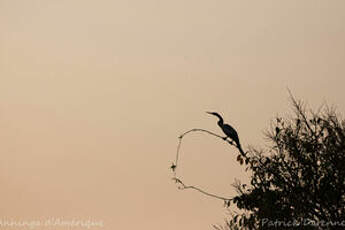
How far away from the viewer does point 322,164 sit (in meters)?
21.9

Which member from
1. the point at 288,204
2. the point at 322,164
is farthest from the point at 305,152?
the point at 288,204

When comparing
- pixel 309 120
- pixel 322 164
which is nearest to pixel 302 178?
pixel 322 164

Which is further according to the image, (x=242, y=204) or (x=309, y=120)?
(x=309, y=120)

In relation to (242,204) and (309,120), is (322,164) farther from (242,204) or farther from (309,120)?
(242,204)

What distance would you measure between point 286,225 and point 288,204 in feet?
2.62

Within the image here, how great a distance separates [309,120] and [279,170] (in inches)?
91.5

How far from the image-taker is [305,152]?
2259 cm

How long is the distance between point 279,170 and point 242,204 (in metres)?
2.61

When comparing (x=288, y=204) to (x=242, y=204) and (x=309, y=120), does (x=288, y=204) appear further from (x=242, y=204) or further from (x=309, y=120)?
(x=309, y=120)

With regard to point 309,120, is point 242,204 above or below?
below

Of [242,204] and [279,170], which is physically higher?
[279,170]

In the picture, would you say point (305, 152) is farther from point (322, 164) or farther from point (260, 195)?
point (260, 195)

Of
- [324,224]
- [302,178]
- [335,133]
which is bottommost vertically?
[324,224]

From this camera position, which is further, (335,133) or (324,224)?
(335,133)
